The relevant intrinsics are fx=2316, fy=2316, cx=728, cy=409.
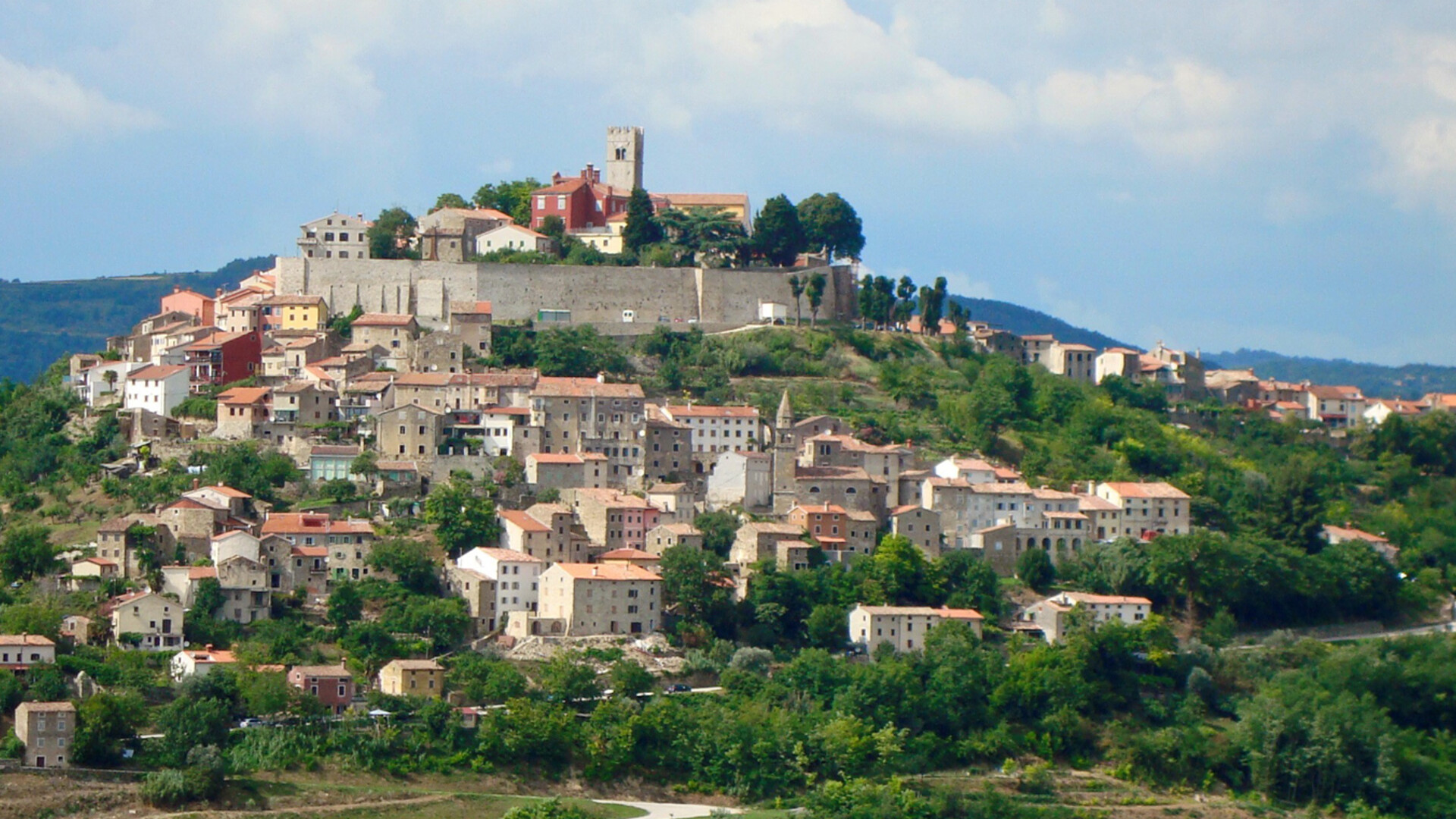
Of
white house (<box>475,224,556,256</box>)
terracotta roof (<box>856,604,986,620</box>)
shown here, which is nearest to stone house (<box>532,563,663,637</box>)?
terracotta roof (<box>856,604,986,620</box>)

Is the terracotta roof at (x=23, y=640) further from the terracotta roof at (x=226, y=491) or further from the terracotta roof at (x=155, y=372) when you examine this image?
the terracotta roof at (x=155, y=372)

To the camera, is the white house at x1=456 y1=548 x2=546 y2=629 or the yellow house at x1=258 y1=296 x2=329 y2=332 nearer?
the white house at x1=456 y1=548 x2=546 y2=629

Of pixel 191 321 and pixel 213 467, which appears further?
pixel 191 321

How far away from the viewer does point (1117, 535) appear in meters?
65.3

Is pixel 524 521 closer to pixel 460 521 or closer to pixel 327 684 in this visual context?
pixel 460 521

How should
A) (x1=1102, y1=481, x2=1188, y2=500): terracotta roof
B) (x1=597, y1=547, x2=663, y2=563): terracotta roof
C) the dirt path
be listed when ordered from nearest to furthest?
the dirt path
(x1=597, y1=547, x2=663, y2=563): terracotta roof
(x1=1102, y1=481, x2=1188, y2=500): terracotta roof

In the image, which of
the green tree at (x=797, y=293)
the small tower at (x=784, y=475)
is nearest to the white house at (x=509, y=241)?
the green tree at (x=797, y=293)

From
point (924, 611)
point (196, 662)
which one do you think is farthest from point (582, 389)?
point (196, 662)

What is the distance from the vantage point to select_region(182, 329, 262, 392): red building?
67.1 m

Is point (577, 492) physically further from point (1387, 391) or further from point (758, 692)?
point (1387, 391)

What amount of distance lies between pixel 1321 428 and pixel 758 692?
1525 inches

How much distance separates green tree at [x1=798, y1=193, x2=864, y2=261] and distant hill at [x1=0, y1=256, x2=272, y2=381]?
201ft

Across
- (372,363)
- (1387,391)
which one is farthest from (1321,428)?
(1387,391)

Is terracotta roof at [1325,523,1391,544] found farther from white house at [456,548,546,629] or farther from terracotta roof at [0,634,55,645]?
terracotta roof at [0,634,55,645]
